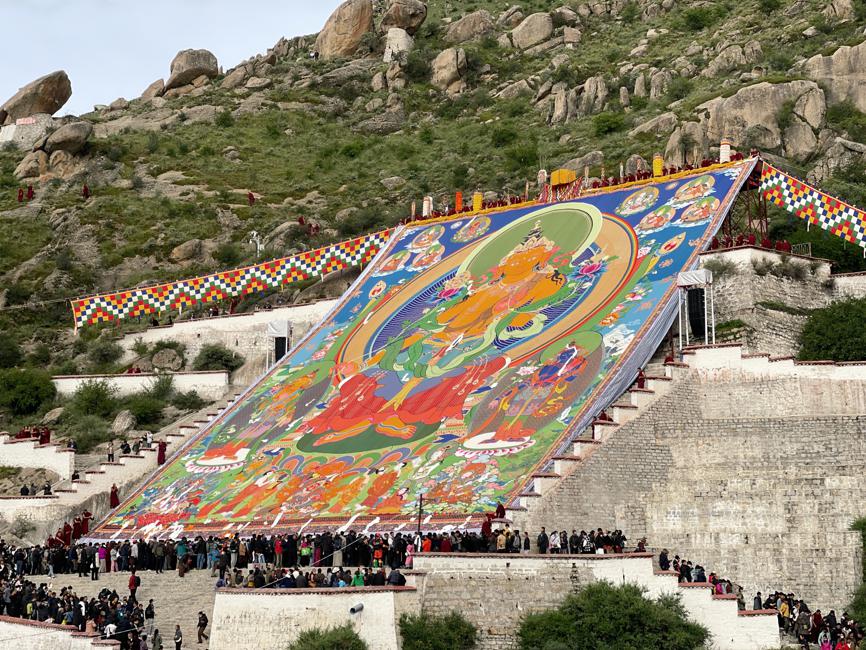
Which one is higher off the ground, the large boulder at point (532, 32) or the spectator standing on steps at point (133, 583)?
the large boulder at point (532, 32)

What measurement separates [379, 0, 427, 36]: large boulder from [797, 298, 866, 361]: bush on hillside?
148ft

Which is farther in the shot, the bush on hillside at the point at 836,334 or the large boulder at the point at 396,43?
the large boulder at the point at 396,43

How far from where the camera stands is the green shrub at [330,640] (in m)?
25.4

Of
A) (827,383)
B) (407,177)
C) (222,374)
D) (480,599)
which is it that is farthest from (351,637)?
(407,177)

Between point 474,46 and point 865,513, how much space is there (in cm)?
5000

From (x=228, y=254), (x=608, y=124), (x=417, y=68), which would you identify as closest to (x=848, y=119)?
(x=608, y=124)

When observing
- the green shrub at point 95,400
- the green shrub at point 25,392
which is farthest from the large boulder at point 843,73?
the green shrub at point 25,392

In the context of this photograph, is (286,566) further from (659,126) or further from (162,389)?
(659,126)

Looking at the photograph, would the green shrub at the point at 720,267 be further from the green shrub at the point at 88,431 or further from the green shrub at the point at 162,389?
the green shrub at the point at 88,431

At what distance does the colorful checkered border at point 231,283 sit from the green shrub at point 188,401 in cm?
522

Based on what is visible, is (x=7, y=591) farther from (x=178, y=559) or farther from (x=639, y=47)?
(x=639, y=47)

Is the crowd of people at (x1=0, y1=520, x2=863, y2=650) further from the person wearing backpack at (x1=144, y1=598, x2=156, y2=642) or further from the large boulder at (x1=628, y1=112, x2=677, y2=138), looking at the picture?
the large boulder at (x1=628, y1=112, x2=677, y2=138)

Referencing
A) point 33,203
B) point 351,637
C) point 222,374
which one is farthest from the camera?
point 33,203

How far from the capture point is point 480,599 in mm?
26906
